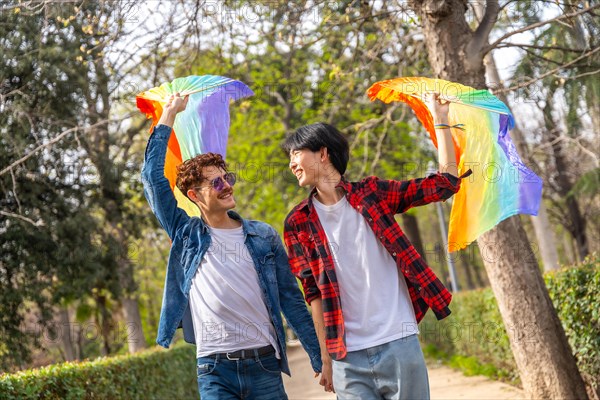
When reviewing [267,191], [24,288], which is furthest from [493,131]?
[267,191]

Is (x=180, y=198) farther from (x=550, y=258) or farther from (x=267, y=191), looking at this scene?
(x=267, y=191)

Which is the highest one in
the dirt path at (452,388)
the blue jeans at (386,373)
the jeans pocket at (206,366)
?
the jeans pocket at (206,366)

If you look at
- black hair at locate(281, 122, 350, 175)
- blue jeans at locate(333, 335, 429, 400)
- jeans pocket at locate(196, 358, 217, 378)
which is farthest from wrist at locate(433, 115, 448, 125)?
jeans pocket at locate(196, 358, 217, 378)

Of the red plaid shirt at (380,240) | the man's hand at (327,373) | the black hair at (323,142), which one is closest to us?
the red plaid shirt at (380,240)

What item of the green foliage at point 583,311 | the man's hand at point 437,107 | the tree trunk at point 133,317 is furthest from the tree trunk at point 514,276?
the tree trunk at point 133,317

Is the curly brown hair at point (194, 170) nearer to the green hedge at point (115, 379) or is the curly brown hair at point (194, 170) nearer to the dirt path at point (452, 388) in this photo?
the green hedge at point (115, 379)

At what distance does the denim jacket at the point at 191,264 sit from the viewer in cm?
437

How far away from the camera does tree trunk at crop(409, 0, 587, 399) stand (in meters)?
7.56

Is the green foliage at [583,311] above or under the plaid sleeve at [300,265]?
under

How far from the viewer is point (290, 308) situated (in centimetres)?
448

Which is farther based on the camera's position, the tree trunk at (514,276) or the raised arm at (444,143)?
the tree trunk at (514,276)

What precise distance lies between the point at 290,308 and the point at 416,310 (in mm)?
854

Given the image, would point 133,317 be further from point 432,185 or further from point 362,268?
point 432,185

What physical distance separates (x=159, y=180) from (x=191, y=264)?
50 centimetres
